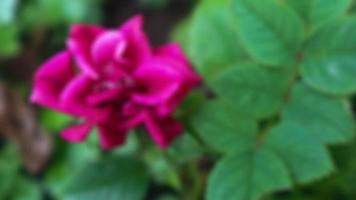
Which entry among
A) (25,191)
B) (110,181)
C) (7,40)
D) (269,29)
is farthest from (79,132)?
(7,40)

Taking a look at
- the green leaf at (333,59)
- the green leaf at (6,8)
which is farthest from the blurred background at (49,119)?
the green leaf at (333,59)

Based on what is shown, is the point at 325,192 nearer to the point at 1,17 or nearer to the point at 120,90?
the point at 120,90

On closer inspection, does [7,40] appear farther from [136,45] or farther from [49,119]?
[136,45]

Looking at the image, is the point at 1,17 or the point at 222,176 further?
the point at 1,17

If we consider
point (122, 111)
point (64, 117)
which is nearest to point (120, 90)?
point (122, 111)

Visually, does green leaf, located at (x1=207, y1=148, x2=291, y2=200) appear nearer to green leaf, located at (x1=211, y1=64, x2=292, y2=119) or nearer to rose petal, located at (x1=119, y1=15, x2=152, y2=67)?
green leaf, located at (x1=211, y1=64, x2=292, y2=119)

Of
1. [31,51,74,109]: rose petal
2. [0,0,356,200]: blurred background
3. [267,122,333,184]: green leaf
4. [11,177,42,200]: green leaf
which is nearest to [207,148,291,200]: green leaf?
[267,122,333,184]: green leaf
